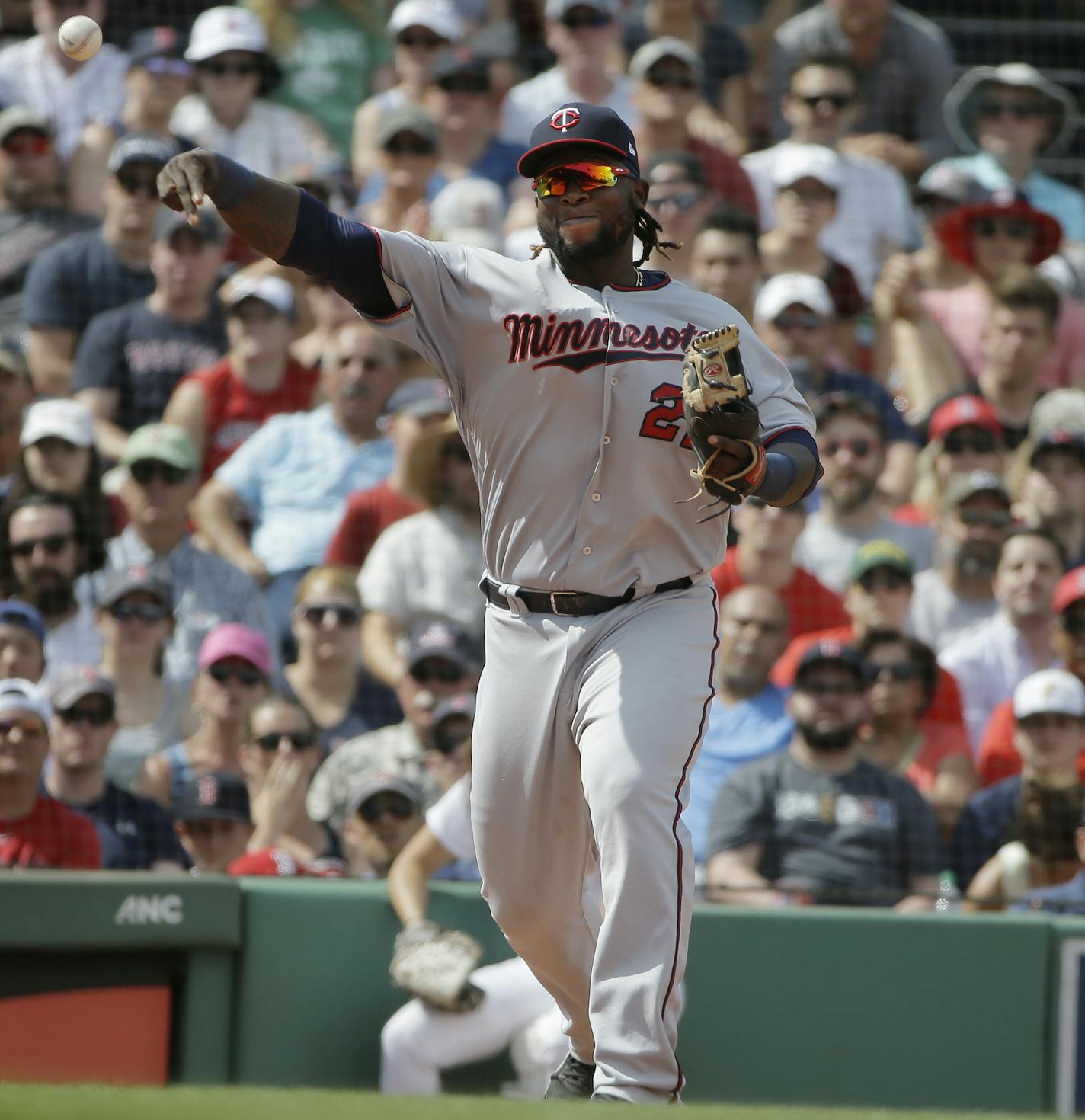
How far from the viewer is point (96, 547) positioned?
662cm

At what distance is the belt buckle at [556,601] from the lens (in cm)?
372

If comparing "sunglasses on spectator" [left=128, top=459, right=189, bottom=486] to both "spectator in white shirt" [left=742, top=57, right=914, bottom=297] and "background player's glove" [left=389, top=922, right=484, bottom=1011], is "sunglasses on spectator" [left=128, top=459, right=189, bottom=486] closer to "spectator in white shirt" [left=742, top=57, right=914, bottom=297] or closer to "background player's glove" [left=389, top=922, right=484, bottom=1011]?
"background player's glove" [left=389, top=922, right=484, bottom=1011]

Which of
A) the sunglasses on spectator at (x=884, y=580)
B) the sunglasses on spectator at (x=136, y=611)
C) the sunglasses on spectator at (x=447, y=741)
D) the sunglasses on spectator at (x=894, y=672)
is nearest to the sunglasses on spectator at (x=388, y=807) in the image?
the sunglasses on spectator at (x=447, y=741)

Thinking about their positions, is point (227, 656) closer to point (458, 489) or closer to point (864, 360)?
point (458, 489)

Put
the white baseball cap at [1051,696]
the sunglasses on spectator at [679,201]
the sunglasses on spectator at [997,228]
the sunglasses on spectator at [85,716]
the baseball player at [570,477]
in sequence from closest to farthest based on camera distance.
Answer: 1. the baseball player at [570,477]
2. the sunglasses on spectator at [85,716]
3. the white baseball cap at [1051,696]
4. the sunglasses on spectator at [679,201]
5. the sunglasses on spectator at [997,228]

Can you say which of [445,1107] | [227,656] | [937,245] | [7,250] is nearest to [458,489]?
[227,656]

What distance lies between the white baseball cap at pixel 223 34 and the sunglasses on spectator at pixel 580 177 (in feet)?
16.2

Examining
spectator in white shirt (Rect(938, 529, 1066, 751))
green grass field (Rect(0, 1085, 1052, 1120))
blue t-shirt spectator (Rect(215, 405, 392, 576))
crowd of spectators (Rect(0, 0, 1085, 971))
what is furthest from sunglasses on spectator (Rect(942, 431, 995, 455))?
green grass field (Rect(0, 1085, 1052, 1120))

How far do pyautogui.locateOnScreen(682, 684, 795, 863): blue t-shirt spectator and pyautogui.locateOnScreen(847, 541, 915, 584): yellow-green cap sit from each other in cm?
60

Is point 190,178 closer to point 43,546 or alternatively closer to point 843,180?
point 43,546

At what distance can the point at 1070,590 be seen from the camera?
677cm

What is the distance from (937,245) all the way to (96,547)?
3990 millimetres

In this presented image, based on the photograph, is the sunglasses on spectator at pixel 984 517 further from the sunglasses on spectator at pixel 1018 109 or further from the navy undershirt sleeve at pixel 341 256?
the navy undershirt sleeve at pixel 341 256

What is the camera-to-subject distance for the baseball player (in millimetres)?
3600
